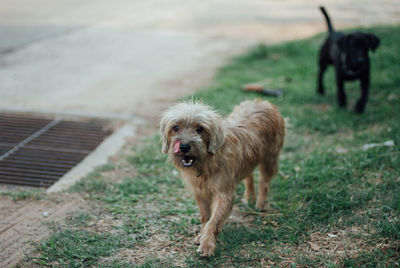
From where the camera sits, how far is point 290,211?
464cm

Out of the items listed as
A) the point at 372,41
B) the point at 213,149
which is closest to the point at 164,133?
the point at 213,149

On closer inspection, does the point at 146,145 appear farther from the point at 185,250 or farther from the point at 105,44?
the point at 105,44

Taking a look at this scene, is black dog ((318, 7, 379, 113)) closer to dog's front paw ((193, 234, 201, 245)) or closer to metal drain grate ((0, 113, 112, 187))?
metal drain grate ((0, 113, 112, 187))

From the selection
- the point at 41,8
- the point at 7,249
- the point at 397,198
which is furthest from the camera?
the point at 41,8

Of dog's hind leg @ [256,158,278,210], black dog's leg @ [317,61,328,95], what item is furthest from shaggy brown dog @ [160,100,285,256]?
black dog's leg @ [317,61,328,95]

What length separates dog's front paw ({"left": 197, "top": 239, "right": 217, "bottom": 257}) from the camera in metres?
3.84

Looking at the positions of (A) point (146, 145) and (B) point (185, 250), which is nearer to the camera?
(B) point (185, 250)

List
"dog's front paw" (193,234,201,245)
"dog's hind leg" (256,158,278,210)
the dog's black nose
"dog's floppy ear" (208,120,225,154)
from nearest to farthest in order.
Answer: the dog's black nose → "dog's floppy ear" (208,120,225,154) → "dog's front paw" (193,234,201,245) → "dog's hind leg" (256,158,278,210)

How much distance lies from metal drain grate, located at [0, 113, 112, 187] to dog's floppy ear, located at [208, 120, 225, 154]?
2.43 meters

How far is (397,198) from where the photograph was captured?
171 inches

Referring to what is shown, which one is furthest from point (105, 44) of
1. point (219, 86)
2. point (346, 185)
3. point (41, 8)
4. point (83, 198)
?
point (346, 185)

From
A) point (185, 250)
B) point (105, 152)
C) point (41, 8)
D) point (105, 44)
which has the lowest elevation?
point (185, 250)

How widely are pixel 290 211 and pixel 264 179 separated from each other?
47 cm

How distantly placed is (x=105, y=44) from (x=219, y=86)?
15.4 ft
